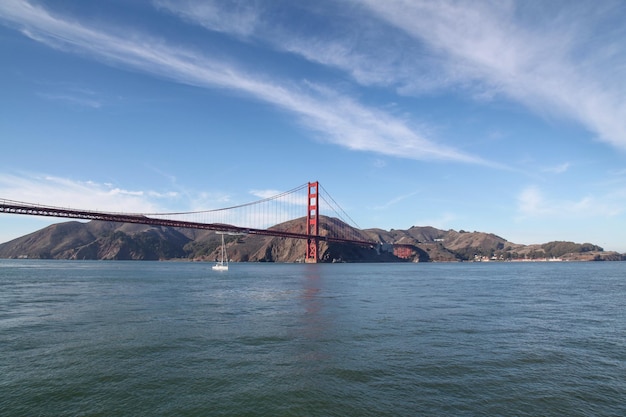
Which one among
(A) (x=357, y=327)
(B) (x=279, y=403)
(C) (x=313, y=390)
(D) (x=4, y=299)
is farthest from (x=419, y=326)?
(D) (x=4, y=299)

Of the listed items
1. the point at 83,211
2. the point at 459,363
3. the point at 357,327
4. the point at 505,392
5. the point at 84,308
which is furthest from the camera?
the point at 83,211

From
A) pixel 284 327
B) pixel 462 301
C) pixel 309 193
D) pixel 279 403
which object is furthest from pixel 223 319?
pixel 309 193

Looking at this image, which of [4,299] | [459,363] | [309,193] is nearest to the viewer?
[459,363]

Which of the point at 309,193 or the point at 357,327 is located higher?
the point at 309,193

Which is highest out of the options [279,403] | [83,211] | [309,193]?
[309,193]

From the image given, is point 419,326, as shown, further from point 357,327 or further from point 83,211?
point 83,211

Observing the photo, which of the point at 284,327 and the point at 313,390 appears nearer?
the point at 313,390

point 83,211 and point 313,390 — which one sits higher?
point 83,211

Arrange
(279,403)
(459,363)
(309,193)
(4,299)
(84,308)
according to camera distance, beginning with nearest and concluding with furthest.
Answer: (279,403) < (459,363) < (84,308) < (4,299) < (309,193)

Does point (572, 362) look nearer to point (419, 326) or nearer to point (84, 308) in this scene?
point (419, 326)
